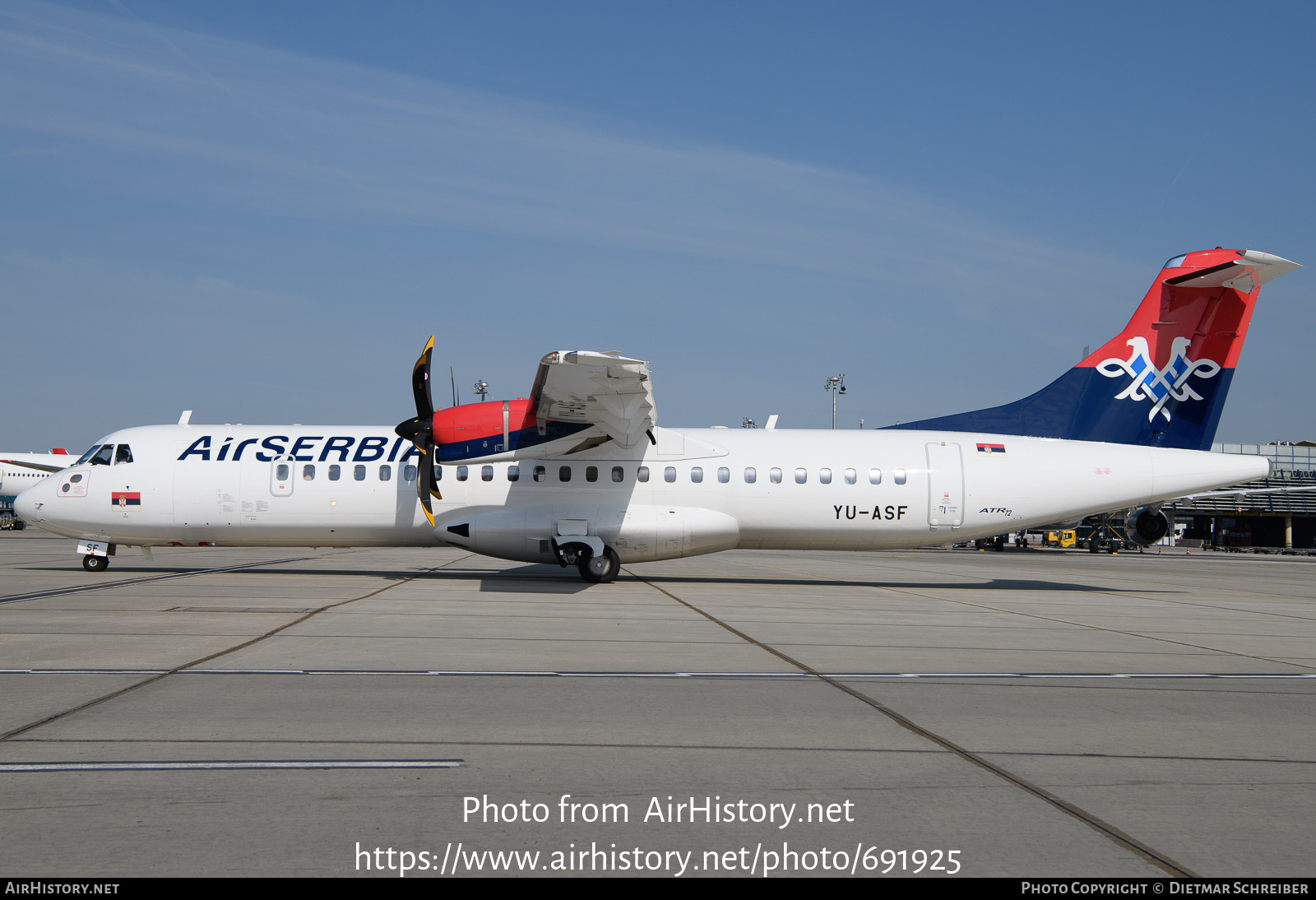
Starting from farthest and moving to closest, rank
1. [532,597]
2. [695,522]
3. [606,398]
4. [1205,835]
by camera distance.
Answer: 1. [695,522]
2. [606,398]
3. [532,597]
4. [1205,835]

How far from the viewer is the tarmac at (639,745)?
382 cm

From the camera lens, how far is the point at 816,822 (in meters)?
4.18

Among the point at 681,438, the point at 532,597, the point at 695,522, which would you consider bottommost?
the point at 532,597

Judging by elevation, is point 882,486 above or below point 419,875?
above

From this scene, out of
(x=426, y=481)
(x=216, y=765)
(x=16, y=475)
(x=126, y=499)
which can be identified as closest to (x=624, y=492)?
(x=426, y=481)

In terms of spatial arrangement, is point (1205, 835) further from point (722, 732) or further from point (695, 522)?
point (695, 522)

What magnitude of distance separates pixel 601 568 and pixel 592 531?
808 millimetres

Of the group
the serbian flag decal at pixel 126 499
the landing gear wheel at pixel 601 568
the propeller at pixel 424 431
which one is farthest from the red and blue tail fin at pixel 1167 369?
the serbian flag decal at pixel 126 499

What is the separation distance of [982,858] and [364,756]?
3435mm

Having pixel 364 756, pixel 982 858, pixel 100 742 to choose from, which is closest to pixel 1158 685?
pixel 982 858

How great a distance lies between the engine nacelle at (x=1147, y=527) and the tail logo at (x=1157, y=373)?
2274 millimetres

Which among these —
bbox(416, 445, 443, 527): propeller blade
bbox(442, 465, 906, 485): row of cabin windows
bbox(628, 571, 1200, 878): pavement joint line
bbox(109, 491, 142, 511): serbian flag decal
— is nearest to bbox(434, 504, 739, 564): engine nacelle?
bbox(442, 465, 906, 485): row of cabin windows

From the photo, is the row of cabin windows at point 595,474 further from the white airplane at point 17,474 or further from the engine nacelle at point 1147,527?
the white airplane at point 17,474

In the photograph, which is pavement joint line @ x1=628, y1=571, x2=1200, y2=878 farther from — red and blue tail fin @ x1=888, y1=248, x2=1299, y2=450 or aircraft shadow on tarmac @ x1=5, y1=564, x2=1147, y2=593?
red and blue tail fin @ x1=888, y1=248, x2=1299, y2=450
